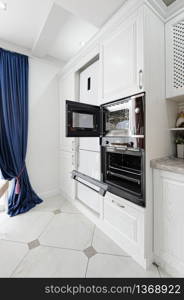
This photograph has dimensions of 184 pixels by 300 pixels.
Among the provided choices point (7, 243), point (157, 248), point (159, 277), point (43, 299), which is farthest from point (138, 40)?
point (7, 243)

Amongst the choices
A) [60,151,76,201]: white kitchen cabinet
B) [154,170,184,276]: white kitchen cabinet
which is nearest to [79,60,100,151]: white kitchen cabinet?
[60,151,76,201]: white kitchen cabinet

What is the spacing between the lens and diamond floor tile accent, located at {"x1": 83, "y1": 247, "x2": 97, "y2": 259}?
4.52ft

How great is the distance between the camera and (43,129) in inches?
103

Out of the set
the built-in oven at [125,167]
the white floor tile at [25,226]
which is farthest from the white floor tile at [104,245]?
the white floor tile at [25,226]

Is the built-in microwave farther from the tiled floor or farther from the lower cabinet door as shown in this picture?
the tiled floor

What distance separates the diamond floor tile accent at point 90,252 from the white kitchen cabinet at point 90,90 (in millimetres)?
1086

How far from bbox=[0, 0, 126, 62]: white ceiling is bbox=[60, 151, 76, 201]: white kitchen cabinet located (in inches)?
66.8

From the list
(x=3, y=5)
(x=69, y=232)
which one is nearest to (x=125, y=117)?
(x=69, y=232)

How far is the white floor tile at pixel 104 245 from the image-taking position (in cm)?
142

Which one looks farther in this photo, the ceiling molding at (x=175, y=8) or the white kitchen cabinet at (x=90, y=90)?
the white kitchen cabinet at (x=90, y=90)

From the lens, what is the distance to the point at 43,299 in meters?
1.00

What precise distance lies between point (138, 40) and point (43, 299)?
2143 mm

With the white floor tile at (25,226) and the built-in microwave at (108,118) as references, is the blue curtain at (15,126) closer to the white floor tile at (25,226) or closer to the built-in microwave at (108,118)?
the white floor tile at (25,226)

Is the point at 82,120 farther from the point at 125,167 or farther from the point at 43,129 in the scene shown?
the point at 43,129
